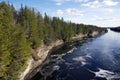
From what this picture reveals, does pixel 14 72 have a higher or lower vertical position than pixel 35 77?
higher

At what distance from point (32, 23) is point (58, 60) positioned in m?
20.3

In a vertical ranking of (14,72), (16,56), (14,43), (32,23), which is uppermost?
(32,23)

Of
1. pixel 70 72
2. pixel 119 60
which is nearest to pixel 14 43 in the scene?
pixel 70 72

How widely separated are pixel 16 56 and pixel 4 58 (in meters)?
7.26

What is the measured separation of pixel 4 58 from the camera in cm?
3719

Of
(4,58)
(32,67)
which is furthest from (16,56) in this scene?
(32,67)

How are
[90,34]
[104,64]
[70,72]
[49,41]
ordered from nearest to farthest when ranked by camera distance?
[70,72] < [104,64] < [49,41] < [90,34]

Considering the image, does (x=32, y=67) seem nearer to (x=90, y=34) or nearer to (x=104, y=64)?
(x=104, y=64)

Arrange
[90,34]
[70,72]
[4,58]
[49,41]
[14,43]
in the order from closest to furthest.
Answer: [4,58]
[14,43]
[70,72]
[49,41]
[90,34]

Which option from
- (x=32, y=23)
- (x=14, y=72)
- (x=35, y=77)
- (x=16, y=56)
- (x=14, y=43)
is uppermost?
(x=32, y=23)

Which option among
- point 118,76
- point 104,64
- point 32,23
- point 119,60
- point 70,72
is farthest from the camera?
point 32,23

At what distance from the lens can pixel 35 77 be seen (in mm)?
49625

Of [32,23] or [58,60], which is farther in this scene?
[32,23]

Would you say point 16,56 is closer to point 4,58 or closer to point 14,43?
point 14,43
